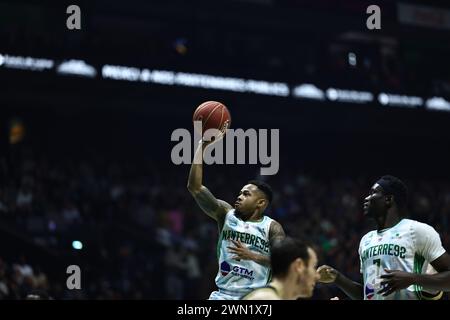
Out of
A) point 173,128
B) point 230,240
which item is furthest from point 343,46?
point 230,240

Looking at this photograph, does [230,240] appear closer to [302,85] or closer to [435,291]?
[435,291]

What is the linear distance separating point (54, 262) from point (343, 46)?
13.1 metres

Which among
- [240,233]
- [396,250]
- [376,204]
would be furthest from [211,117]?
[396,250]

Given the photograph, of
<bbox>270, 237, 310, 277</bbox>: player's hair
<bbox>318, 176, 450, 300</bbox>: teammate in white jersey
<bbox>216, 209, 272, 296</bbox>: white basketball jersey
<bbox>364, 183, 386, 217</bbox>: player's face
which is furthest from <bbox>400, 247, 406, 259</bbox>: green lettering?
<bbox>270, 237, 310, 277</bbox>: player's hair

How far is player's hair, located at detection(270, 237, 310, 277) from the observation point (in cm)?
455

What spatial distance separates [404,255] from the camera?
6.01 meters

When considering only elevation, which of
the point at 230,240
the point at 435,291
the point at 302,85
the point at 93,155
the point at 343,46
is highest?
the point at 343,46

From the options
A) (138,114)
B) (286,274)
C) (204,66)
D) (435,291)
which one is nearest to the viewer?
(286,274)

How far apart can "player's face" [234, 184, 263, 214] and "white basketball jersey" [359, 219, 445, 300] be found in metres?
1.29

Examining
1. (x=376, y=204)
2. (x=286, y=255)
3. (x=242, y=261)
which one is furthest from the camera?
(x=242, y=261)

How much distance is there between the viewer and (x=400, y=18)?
72.4 feet

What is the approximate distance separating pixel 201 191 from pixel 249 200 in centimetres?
45

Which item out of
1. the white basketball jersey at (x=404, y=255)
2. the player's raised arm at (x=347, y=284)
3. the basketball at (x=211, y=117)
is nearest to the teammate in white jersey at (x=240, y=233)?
the basketball at (x=211, y=117)

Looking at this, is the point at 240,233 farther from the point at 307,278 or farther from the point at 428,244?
the point at 307,278
